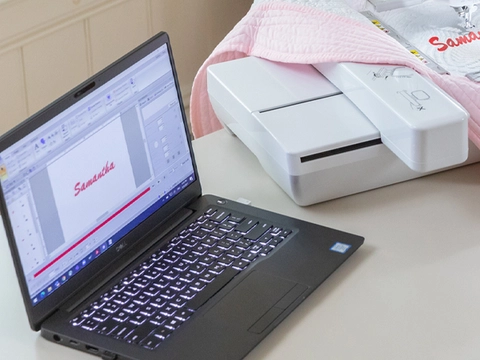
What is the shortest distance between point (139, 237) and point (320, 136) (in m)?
0.27

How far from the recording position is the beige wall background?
6.01 feet

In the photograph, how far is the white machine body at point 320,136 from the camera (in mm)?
1082

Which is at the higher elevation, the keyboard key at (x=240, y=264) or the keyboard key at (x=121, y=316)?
the keyboard key at (x=121, y=316)

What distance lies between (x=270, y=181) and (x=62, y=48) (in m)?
0.91

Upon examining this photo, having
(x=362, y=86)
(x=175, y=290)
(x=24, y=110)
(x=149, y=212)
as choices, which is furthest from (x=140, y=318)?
(x=24, y=110)

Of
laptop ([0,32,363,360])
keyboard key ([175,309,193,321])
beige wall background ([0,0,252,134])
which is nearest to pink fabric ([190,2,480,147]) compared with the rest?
laptop ([0,32,363,360])

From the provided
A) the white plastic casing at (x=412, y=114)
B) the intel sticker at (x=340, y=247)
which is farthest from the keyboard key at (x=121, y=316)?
the white plastic casing at (x=412, y=114)

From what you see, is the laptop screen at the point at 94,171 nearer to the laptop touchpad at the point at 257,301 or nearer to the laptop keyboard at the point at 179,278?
the laptop keyboard at the point at 179,278

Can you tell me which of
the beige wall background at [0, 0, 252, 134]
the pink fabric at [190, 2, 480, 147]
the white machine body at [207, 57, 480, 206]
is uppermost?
the pink fabric at [190, 2, 480, 147]

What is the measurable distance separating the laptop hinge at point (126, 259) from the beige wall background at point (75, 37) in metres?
0.85

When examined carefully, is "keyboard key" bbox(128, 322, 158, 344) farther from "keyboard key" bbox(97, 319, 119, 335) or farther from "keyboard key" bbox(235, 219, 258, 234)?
"keyboard key" bbox(235, 219, 258, 234)

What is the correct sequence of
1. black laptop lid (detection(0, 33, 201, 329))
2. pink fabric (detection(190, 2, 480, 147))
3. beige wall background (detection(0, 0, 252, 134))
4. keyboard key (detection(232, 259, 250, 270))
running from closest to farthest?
black laptop lid (detection(0, 33, 201, 329)) → keyboard key (detection(232, 259, 250, 270)) → pink fabric (detection(190, 2, 480, 147)) → beige wall background (detection(0, 0, 252, 134))

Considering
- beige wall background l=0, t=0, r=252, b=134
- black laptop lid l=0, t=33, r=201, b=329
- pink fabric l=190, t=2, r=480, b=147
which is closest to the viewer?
black laptop lid l=0, t=33, r=201, b=329

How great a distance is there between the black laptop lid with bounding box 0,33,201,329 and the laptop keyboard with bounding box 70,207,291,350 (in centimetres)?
4
